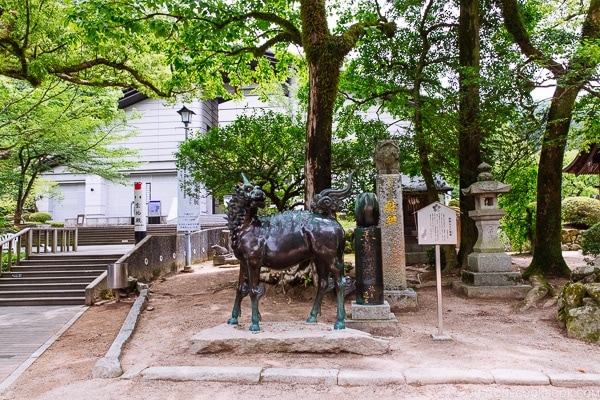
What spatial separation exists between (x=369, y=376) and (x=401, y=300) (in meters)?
4.01

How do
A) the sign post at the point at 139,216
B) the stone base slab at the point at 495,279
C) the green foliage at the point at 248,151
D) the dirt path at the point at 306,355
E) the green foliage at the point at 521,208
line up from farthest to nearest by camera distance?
the green foliage at the point at 521,208, the sign post at the point at 139,216, the green foliage at the point at 248,151, the stone base slab at the point at 495,279, the dirt path at the point at 306,355

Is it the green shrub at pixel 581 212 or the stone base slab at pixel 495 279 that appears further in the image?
the green shrub at pixel 581 212

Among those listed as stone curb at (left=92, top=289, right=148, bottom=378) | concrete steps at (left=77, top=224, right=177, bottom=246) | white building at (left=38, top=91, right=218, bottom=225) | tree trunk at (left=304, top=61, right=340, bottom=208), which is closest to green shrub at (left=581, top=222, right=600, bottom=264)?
tree trunk at (left=304, top=61, right=340, bottom=208)

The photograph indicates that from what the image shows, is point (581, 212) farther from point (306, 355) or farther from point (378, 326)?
point (306, 355)

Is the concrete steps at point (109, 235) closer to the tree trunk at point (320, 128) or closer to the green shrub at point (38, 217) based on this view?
the green shrub at point (38, 217)

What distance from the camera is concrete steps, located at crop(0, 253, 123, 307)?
10596 mm

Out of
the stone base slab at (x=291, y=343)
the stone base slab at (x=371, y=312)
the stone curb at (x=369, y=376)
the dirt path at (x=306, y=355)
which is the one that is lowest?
the dirt path at (x=306, y=355)

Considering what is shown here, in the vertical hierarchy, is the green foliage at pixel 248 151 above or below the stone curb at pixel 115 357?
above

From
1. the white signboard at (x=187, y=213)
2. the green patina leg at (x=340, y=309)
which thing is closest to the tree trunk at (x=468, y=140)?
the green patina leg at (x=340, y=309)

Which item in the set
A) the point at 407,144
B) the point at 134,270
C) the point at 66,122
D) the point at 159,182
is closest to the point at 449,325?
the point at 407,144

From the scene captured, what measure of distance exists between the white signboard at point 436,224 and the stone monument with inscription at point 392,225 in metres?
2.02

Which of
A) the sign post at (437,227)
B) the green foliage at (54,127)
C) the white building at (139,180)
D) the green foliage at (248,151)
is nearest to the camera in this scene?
the sign post at (437,227)

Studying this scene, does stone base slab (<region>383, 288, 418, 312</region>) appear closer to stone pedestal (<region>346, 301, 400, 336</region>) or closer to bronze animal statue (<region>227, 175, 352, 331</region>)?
stone pedestal (<region>346, 301, 400, 336</region>)

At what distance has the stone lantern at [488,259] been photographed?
9.48m
